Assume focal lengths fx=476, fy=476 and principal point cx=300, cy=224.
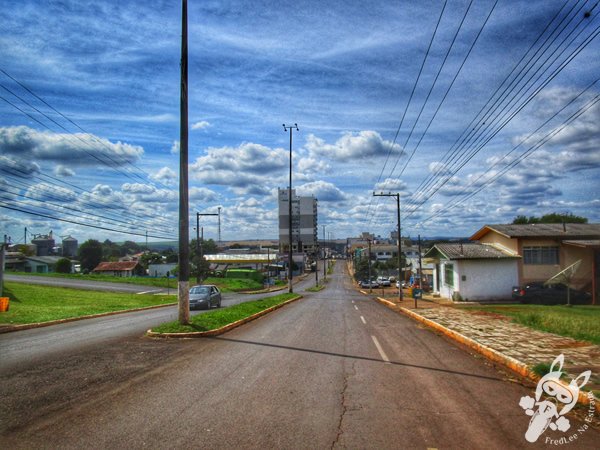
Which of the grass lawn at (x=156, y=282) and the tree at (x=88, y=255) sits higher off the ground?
the tree at (x=88, y=255)

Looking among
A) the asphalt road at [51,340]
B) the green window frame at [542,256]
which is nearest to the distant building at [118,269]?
the green window frame at [542,256]

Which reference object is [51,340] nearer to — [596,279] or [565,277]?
[565,277]

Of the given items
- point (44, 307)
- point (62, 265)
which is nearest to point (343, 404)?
point (44, 307)

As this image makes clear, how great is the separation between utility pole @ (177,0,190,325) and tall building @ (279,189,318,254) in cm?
12067

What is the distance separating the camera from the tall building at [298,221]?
14475cm

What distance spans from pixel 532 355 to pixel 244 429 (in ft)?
24.1

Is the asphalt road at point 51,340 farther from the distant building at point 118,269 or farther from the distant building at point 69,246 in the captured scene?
the distant building at point 69,246

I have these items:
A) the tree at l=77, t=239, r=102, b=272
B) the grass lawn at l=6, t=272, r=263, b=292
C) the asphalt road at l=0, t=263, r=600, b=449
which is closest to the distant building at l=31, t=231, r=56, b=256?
the tree at l=77, t=239, r=102, b=272

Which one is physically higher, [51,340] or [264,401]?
[264,401]

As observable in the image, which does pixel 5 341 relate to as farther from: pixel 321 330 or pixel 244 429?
pixel 244 429

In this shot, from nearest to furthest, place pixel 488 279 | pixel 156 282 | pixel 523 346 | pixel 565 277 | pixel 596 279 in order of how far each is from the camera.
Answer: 1. pixel 523 346
2. pixel 565 277
3. pixel 596 279
4. pixel 488 279
5. pixel 156 282

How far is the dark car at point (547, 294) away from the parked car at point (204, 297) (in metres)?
20.1

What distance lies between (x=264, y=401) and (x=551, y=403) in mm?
Result: 4282

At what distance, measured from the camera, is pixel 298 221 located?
152 metres
